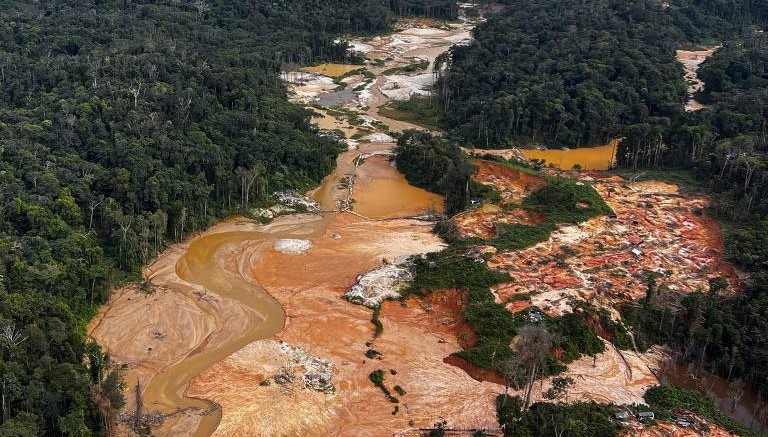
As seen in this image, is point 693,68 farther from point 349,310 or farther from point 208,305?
point 208,305

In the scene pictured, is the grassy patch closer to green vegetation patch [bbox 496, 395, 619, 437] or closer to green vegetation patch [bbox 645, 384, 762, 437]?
green vegetation patch [bbox 645, 384, 762, 437]

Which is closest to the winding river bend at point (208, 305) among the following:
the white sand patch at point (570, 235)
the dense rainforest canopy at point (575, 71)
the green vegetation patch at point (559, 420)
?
the white sand patch at point (570, 235)

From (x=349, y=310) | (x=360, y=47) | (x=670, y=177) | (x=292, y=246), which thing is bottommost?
(x=349, y=310)

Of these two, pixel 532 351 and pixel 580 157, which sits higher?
pixel 580 157

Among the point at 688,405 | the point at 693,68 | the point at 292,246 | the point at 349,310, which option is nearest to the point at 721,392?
the point at 688,405

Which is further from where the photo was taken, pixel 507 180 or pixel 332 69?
pixel 332 69

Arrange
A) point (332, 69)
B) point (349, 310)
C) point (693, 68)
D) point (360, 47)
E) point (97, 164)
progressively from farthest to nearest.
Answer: point (360, 47), point (332, 69), point (693, 68), point (97, 164), point (349, 310)
